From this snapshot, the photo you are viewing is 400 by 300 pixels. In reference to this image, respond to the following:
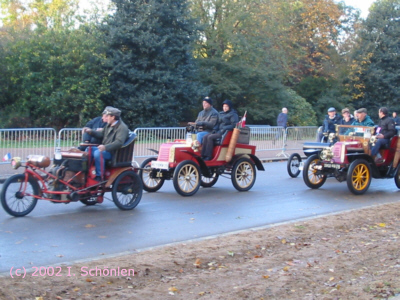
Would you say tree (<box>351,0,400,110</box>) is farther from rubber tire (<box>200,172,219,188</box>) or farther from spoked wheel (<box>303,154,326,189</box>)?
rubber tire (<box>200,172,219,188</box>)

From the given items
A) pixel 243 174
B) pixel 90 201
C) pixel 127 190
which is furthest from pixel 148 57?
pixel 127 190

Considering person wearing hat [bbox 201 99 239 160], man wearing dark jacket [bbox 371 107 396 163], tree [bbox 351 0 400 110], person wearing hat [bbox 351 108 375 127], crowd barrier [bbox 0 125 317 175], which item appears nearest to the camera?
person wearing hat [bbox 201 99 239 160]

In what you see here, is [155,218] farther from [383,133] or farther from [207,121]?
[383,133]

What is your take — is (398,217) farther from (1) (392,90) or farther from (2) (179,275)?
(1) (392,90)

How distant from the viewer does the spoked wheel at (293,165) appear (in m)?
15.1

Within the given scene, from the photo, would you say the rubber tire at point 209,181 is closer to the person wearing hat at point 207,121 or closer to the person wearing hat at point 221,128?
the person wearing hat at point 221,128

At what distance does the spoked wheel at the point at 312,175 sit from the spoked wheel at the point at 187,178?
9.01 ft

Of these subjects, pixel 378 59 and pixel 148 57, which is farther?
pixel 378 59

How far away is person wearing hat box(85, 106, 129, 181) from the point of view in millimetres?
9164

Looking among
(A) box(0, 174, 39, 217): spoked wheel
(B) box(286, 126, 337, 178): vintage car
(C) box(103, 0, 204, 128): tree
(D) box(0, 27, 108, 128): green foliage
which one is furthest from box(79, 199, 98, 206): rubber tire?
(C) box(103, 0, 204, 128): tree

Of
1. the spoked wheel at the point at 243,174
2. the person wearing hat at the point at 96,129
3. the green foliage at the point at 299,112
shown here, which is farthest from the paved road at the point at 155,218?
the green foliage at the point at 299,112

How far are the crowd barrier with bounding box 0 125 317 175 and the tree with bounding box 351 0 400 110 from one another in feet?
85.2

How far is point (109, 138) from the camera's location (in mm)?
9539

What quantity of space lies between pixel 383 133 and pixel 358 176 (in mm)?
1406
